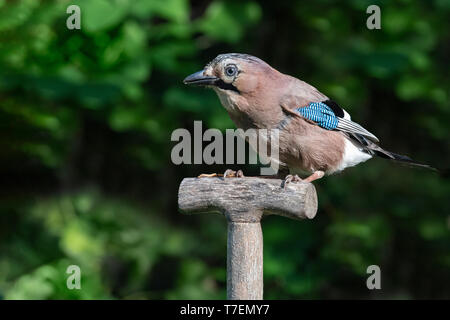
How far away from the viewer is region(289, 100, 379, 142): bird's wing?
3004 millimetres

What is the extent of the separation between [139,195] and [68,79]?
1234 millimetres

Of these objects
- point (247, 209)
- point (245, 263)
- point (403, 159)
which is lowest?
point (245, 263)

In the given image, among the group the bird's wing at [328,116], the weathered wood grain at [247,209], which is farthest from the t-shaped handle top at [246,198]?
the bird's wing at [328,116]

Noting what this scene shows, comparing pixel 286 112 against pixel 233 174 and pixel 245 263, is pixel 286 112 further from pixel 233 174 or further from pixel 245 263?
pixel 245 263

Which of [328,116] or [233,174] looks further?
[328,116]

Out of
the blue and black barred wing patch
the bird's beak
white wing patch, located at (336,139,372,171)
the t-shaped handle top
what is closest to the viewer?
the t-shaped handle top

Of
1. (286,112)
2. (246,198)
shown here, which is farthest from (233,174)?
(286,112)

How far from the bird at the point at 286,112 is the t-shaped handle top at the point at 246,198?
93mm

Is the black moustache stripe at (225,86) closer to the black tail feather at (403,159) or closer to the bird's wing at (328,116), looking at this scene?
the bird's wing at (328,116)

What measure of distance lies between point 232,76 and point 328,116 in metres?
0.55

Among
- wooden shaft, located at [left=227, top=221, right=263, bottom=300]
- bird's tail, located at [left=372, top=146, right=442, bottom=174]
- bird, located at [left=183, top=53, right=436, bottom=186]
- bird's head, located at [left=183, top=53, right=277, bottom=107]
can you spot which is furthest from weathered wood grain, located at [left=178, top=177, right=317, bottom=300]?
bird's tail, located at [left=372, top=146, right=442, bottom=174]

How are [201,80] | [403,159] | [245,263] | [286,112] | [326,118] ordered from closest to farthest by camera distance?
[245,263] < [201,80] < [286,112] < [326,118] < [403,159]

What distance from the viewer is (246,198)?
2668 mm

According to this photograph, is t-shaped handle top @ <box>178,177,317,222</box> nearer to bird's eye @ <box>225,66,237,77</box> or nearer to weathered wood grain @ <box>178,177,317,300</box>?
weathered wood grain @ <box>178,177,317,300</box>
